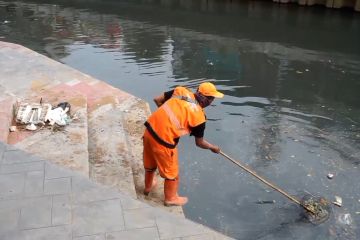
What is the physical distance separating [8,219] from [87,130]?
2230 millimetres

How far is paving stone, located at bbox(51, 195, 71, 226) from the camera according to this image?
3.93 meters

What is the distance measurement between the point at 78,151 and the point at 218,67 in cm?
550

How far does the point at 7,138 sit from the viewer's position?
17.6 ft

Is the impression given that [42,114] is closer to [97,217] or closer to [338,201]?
[97,217]

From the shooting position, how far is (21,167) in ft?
15.4

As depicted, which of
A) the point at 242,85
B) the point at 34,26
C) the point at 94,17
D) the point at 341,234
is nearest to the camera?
the point at 341,234

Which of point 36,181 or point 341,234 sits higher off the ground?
point 36,181

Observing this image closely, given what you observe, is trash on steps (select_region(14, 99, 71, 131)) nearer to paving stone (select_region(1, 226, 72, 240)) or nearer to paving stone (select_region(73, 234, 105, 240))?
paving stone (select_region(1, 226, 72, 240))

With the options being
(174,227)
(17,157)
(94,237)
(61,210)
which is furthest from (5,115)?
(174,227)

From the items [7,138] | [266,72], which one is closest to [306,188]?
[7,138]

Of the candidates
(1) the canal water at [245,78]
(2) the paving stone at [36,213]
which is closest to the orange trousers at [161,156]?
(1) the canal water at [245,78]

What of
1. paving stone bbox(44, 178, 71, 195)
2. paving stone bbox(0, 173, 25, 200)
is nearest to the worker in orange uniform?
paving stone bbox(44, 178, 71, 195)

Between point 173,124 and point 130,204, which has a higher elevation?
point 173,124

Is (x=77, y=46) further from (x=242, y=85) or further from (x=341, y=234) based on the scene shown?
(x=341, y=234)
